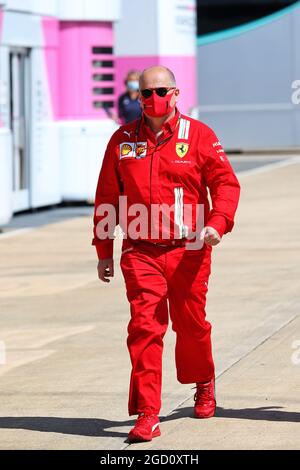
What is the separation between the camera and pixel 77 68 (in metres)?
18.5

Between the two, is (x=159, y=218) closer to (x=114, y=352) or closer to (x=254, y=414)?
(x=254, y=414)

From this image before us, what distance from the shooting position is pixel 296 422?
6.55 meters

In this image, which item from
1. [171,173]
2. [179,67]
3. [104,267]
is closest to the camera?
[171,173]

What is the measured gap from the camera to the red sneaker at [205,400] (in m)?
6.63

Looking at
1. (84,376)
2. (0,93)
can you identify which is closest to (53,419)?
(84,376)

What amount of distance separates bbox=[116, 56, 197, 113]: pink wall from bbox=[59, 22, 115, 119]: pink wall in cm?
465

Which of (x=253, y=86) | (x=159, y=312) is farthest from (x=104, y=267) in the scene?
(x=253, y=86)

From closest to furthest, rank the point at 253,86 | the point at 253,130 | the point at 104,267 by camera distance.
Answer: the point at 104,267
the point at 253,86
the point at 253,130

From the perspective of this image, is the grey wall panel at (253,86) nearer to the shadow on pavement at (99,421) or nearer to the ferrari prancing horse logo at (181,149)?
the shadow on pavement at (99,421)

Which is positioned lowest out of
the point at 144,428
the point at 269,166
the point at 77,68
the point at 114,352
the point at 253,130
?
the point at 269,166

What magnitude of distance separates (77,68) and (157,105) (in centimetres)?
1236

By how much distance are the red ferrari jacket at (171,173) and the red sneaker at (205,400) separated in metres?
0.80

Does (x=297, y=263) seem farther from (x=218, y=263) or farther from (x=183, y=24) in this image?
(x=183, y=24)

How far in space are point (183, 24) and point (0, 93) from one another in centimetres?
829
